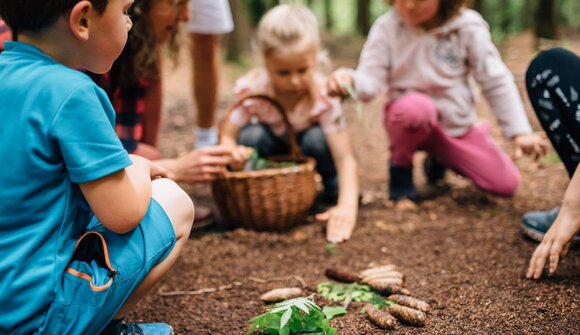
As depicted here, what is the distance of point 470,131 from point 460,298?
1.49m

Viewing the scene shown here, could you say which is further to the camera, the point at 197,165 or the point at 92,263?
the point at 197,165

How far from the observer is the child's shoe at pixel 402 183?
3.10 meters

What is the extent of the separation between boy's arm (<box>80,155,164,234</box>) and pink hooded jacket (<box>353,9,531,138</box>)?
1.77 metres

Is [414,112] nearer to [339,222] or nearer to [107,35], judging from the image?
[339,222]

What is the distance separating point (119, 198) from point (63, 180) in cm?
14

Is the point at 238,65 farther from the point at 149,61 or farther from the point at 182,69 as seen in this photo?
the point at 149,61

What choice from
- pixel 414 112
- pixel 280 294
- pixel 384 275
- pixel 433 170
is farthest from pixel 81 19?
pixel 433 170

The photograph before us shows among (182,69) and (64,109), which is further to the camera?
(182,69)

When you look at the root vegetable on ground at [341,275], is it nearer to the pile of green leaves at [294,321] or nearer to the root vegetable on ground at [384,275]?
the root vegetable on ground at [384,275]

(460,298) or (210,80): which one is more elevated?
(210,80)

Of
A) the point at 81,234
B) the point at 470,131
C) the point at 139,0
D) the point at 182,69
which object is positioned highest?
the point at 139,0

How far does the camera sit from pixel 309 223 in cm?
293

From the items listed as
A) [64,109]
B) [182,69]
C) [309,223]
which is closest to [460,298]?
[309,223]

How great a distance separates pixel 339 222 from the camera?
2.71 metres
